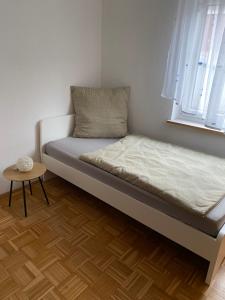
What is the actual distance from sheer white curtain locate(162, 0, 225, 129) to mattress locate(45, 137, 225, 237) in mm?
846

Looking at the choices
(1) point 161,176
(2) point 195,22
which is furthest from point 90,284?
(2) point 195,22

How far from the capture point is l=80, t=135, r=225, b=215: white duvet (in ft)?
4.89

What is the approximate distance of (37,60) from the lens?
226 cm

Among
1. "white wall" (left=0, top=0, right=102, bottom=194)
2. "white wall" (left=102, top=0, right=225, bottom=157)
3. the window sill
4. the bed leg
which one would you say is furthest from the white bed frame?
the window sill

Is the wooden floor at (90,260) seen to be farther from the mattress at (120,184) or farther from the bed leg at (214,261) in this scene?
the mattress at (120,184)

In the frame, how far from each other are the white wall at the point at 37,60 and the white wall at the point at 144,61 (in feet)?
0.75

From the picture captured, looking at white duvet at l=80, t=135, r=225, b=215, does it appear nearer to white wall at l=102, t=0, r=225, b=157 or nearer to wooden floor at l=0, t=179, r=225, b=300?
white wall at l=102, t=0, r=225, b=157

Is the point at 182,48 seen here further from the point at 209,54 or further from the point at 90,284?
the point at 90,284

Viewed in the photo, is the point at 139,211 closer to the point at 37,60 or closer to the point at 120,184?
the point at 120,184

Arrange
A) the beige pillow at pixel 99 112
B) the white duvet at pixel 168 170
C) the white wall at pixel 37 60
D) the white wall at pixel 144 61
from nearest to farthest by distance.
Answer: the white duvet at pixel 168 170
the white wall at pixel 37 60
the white wall at pixel 144 61
the beige pillow at pixel 99 112

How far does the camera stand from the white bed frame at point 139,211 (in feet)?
4.56

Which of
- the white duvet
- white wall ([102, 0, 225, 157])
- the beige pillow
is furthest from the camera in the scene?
the beige pillow

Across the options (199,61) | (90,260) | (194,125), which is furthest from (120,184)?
(199,61)

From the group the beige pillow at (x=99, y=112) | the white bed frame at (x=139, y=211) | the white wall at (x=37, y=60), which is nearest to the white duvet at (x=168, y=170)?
the white bed frame at (x=139, y=211)
